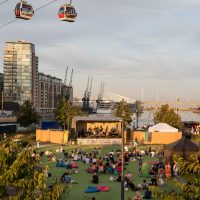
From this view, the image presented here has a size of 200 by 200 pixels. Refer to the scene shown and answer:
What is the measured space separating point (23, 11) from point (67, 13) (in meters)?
2.85

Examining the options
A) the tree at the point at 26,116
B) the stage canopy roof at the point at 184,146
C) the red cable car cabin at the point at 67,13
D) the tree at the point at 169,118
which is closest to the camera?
the red cable car cabin at the point at 67,13

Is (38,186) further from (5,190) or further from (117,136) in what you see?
(117,136)

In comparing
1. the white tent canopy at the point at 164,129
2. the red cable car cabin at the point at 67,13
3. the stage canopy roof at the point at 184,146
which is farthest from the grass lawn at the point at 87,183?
the white tent canopy at the point at 164,129

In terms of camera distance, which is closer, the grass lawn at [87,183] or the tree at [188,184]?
the tree at [188,184]

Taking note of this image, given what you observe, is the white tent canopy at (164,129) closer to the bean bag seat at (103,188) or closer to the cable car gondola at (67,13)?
the cable car gondola at (67,13)

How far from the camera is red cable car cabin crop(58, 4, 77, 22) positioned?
28141mm

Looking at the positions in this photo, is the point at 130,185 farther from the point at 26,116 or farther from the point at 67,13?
the point at 26,116

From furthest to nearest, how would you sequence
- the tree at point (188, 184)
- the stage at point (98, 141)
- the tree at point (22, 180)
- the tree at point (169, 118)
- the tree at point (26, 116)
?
the tree at point (26, 116) → the tree at point (169, 118) → the stage at point (98, 141) → the tree at point (22, 180) → the tree at point (188, 184)

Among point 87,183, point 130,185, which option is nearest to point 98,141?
point 87,183

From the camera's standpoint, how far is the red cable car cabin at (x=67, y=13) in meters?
28.1

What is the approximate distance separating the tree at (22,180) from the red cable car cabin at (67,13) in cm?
1859

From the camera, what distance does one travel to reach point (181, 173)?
31.8 ft

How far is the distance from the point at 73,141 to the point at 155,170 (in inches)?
1045

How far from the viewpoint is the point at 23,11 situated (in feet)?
92.1
